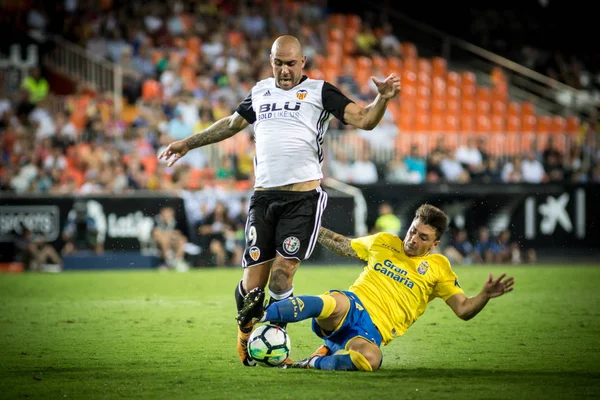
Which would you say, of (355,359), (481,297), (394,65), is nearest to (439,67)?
(394,65)

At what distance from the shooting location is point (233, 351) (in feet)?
25.1

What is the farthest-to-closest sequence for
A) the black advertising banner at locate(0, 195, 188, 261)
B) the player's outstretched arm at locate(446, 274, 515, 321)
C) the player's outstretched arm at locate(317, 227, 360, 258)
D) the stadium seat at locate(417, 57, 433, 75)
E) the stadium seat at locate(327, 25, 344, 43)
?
the stadium seat at locate(327, 25, 344, 43), the stadium seat at locate(417, 57, 433, 75), the black advertising banner at locate(0, 195, 188, 261), the player's outstretched arm at locate(317, 227, 360, 258), the player's outstretched arm at locate(446, 274, 515, 321)

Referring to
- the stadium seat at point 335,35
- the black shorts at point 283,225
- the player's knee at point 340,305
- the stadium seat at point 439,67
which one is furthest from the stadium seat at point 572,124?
the player's knee at point 340,305

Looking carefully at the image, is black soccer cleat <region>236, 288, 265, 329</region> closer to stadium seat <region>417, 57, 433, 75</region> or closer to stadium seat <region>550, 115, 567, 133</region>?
stadium seat <region>550, 115, 567, 133</region>

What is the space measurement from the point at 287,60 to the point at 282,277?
1654 millimetres

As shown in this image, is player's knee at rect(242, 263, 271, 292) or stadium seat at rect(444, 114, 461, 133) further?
stadium seat at rect(444, 114, 461, 133)

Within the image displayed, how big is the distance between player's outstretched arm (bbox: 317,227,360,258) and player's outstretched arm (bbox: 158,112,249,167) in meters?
1.12

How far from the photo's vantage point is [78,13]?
80.5 ft

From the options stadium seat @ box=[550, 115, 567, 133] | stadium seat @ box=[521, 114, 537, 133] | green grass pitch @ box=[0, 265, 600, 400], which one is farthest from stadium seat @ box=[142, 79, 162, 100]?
stadium seat @ box=[550, 115, 567, 133]

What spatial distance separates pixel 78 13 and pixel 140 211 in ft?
28.9

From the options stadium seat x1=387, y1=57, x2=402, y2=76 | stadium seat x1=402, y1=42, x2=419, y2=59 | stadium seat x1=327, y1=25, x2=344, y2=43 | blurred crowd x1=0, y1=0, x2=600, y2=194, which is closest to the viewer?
blurred crowd x1=0, y1=0, x2=600, y2=194

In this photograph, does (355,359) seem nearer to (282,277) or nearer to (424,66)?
(282,277)

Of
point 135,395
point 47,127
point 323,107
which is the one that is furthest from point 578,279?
point 47,127

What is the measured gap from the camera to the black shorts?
695 cm
